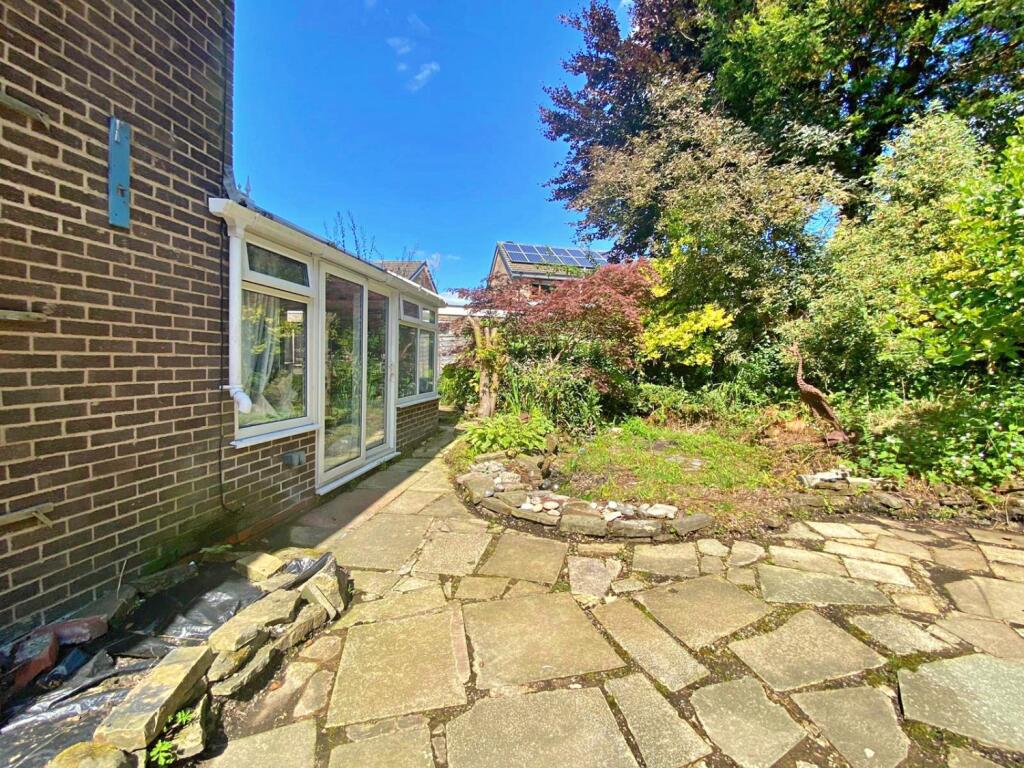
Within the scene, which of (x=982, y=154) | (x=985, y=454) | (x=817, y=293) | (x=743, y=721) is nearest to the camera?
(x=743, y=721)

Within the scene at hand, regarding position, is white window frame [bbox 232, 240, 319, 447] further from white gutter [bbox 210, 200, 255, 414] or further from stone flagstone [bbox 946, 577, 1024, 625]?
stone flagstone [bbox 946, 577, 1024, 625]

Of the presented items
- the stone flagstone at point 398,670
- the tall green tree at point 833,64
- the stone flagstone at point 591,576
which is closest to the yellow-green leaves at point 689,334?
the tall green tree at point 833,64

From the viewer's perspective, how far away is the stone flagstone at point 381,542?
9.35 feet

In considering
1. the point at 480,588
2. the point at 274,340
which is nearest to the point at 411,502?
the point at 480,588

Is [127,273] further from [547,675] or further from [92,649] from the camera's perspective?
[547,675]

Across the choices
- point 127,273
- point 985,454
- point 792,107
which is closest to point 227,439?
point 127,273

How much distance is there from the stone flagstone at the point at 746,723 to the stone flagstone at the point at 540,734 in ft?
1.15

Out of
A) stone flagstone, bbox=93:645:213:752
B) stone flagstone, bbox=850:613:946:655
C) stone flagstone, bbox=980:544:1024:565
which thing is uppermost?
stone flagstone, bbox=93:645:213:752

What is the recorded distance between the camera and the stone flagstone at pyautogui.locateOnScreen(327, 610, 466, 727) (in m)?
1.64

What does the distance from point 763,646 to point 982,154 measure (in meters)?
7.67

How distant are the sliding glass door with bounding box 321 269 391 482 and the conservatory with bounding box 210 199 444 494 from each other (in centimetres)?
1

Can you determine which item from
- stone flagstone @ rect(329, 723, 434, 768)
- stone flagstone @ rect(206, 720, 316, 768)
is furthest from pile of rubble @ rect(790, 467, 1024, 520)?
stone flagstone @ rect(206, 720, 316, 768)

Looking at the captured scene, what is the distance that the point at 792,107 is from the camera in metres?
7.67

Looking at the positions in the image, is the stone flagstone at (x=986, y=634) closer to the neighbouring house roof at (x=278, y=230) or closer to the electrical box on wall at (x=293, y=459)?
the electrical box on wall at (x=293, y=459)
